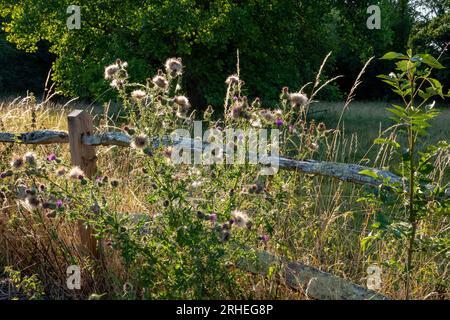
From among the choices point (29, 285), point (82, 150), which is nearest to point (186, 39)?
point (82, 150)

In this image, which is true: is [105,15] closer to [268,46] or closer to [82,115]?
[268,46]

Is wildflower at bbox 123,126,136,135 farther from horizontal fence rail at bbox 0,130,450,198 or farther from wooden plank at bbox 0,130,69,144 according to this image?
wooden plank at bbox 0,130,69,144

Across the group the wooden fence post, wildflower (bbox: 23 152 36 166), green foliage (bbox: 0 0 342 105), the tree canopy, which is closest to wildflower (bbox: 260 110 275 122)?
wildflower (bbox: 23 152 36 166)

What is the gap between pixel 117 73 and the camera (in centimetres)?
278

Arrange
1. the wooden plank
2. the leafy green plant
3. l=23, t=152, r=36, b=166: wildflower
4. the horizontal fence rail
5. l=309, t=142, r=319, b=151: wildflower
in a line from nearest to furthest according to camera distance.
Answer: the leafy green plant, l=23, t=152, r=36, b=166: wildflower, the horizontal fence rail, l=309, t=142, r=319, b=151: wildflower, the wooden plank

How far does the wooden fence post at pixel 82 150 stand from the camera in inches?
137

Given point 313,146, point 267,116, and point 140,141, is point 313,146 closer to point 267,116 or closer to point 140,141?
point 267,116

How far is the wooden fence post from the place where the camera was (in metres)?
3.48

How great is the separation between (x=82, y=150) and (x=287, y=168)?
1331 mm

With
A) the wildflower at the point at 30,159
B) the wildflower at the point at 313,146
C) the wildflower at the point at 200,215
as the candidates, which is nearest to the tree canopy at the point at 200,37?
the wildflower at the point at 313,146

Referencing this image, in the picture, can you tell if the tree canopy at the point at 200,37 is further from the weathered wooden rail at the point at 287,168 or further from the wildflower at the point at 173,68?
the wildflower at the point at 173,68

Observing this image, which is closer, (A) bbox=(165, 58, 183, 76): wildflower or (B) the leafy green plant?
(B) the leafy green plant

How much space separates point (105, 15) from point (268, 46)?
142 inches

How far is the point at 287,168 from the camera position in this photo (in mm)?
3094
